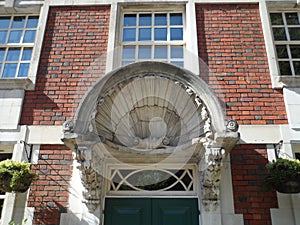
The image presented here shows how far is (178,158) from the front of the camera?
5.45 meters

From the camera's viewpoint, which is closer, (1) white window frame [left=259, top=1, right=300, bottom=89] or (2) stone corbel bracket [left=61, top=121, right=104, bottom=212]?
(2) stone corbel bracket [left=61, top=121, right=104, bottom=212]

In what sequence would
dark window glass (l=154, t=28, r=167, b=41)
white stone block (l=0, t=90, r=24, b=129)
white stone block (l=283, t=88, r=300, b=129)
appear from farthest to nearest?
1. dark window glass (l=154, t=28, r=167, b=41)
2. white stone block (l=0, t=90, r=24, b=129)
3. white stone block (l=283, t=88, r=300, b=129)

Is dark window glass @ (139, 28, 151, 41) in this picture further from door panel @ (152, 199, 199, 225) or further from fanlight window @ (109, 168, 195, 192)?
door panel @ (152, 199, 199, 225)

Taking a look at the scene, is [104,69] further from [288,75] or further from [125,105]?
[288,75]

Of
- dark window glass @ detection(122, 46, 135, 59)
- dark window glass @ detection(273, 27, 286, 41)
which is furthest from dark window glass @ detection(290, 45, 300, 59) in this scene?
dark window glass @ detection(122, 46, 135, 59)

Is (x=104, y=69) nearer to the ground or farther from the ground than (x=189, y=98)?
farther from the ground

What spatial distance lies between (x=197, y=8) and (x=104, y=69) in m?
2.50

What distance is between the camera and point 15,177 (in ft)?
15.8

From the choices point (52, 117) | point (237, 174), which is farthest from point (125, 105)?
point (237, 174)

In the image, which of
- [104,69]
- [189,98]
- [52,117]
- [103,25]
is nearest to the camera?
[189,98]

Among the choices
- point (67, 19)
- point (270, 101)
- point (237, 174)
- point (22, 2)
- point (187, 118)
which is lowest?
point (237, 174)

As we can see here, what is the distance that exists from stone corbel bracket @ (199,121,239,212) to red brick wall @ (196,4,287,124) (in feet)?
3.84

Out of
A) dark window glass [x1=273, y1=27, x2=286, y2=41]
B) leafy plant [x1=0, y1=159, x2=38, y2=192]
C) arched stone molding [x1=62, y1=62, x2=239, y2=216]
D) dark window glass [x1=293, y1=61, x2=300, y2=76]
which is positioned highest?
dark window glass [x1=273, y1=27, x2=286, y2=41]

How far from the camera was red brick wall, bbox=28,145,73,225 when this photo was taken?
5.21 m
